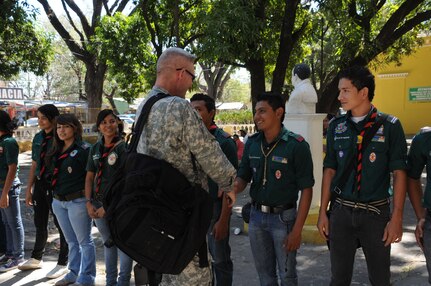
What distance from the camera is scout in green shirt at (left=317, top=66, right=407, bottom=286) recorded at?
2.54 metres

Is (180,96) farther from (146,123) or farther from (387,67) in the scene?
(387,67)

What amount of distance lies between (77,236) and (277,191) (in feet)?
6.94

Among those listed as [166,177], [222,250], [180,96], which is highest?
[180,96]

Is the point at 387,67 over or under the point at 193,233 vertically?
over

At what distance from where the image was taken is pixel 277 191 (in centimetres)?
292

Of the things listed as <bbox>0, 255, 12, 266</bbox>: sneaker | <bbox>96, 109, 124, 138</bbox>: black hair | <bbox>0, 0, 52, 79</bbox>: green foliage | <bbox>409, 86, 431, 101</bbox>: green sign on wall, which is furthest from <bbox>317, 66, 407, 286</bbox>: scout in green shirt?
<bbox>409, 86, 431, 101</bbox>: green sign on wall

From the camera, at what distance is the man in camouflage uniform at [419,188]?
8.17 feet

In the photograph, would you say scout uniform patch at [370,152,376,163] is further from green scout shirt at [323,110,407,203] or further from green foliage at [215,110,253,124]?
green foliage at [215,110,253,124]

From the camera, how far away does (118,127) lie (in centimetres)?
389

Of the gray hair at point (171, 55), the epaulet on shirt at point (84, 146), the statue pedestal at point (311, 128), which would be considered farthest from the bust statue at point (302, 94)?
the gray hair at point (171, 55)

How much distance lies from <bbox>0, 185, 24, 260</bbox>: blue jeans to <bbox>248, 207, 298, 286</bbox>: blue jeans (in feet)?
9.63

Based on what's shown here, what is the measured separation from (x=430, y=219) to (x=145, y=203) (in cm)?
169

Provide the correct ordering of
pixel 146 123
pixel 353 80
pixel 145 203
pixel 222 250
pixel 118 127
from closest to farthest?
pixel 145 203 < pixel 146 123 < pixel 353 80 < pixel 222 250 < pixel 118 127

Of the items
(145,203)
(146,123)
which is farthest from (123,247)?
(146,123)
